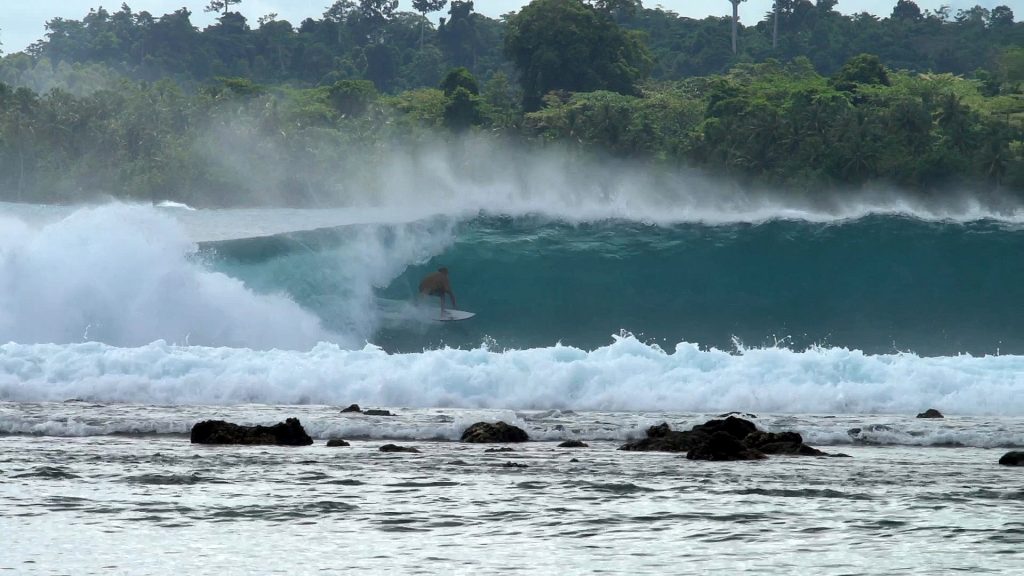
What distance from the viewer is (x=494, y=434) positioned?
12.6 metres

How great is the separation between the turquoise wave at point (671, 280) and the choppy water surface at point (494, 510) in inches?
503

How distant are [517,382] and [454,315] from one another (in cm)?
915

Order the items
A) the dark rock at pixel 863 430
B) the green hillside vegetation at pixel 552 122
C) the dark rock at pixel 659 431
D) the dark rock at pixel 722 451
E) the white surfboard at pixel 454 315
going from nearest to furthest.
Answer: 1. the dark rock at pixel 722 451
2. the dark rock at pixel 659 431
3. the dark rock at pixel 863 430
4. the white surfboard at pixel 454 315
5. the green hillside vegetation at pixel 552 122

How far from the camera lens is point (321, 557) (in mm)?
6516

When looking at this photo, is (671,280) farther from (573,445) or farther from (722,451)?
(722,451)

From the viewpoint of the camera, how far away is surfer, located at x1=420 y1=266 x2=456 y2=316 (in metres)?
26.1

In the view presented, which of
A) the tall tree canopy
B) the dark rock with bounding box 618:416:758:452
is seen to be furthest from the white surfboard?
the tall tree canopy

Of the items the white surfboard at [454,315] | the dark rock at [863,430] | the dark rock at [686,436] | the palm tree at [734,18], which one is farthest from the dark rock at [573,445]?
the palm tree at [734,18]

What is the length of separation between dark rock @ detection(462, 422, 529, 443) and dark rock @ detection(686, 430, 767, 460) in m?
2.12

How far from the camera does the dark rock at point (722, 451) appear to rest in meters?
10.7

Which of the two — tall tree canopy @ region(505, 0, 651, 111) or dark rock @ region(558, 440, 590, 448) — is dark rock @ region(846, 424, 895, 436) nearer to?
dark rock @ region(558, 440, 590, 448)

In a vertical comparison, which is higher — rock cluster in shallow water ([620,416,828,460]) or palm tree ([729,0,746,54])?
palm tree ([729,0,746,54])

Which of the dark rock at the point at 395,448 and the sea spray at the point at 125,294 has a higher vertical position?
the sea spray at the point at 125,294

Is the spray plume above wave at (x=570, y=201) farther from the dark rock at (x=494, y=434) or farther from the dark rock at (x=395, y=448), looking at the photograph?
the dark rock at (x=395, y=448)
